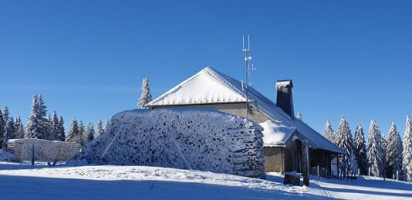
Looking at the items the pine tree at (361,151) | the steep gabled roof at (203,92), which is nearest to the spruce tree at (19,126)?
the steep gabled roof at (203,92)

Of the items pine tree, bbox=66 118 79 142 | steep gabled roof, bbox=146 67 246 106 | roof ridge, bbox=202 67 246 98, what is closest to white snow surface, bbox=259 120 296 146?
steep gabled roof, bbox=146 67 246 106

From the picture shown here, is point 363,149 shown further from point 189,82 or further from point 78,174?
point 78,174

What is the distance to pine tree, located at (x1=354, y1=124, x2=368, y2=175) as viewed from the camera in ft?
238

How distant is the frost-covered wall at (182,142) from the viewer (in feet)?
61.4

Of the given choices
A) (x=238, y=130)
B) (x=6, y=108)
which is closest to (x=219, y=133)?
(x=238, y=130)

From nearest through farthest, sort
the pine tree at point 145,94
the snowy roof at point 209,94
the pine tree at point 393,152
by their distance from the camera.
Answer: the snowy roof at point 209,94
the pine tree at point 145,94
the pine tree at point 393,152

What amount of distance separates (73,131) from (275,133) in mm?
62091

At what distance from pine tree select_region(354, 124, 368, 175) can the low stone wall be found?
49.6 meters

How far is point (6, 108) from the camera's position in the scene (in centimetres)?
7462

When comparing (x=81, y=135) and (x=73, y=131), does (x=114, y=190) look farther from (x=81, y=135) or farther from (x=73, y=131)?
(x=73, y=131)

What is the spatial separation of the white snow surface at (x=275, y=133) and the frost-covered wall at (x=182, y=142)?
9.15 meters

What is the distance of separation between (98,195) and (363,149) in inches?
2804

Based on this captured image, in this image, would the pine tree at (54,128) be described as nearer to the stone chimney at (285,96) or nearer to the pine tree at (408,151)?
the stone chimney at (285,96)

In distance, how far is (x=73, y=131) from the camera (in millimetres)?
83125
